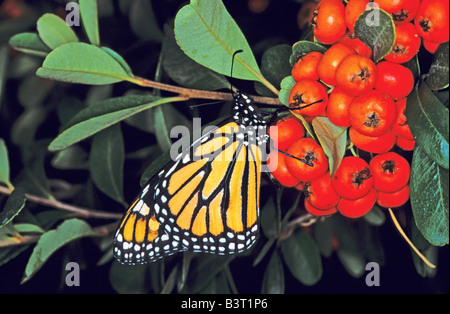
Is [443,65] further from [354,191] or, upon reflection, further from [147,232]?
[147,232]

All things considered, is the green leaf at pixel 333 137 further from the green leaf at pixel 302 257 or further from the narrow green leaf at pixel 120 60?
the green leaf at pixel 302 257

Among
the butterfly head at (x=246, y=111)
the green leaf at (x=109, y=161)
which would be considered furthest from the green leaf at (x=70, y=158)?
the butterfly head at (x=246, y=111)

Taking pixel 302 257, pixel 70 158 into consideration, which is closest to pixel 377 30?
pixel 302 257

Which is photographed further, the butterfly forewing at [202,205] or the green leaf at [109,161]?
the green leaf at [109,161]

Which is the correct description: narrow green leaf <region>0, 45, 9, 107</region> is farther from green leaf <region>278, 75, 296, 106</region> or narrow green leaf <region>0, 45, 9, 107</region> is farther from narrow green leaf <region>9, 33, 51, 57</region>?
green leaf <region>278, 75, 296, 106</region>

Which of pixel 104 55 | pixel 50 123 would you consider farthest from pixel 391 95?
pixel 50 123

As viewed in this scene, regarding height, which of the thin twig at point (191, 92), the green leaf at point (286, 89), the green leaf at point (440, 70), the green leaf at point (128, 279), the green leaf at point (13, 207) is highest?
the green leaf at point (440, 70)
